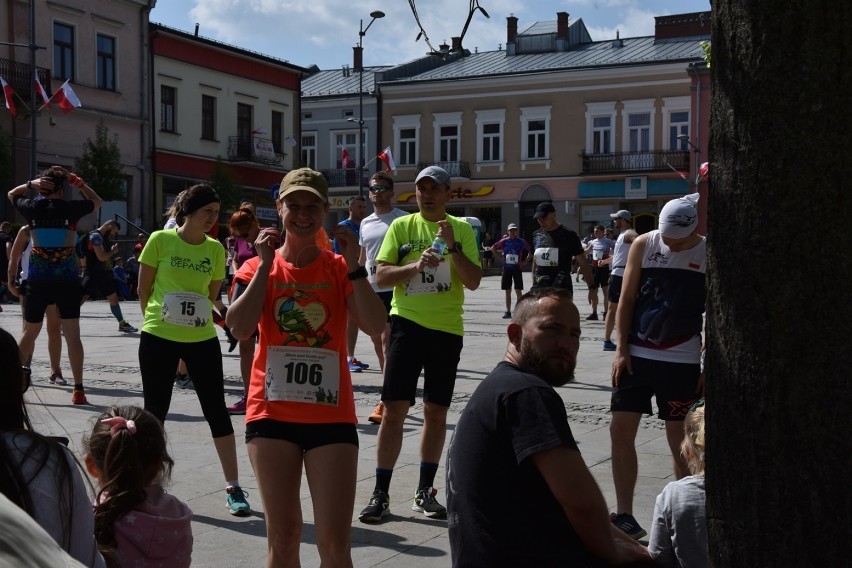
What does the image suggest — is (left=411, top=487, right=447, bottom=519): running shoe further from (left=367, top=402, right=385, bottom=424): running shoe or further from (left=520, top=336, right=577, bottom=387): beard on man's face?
(left=520, top=336, right=577, bottom=387): beard on man's face

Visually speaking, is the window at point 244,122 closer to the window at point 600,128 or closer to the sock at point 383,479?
the window at point 600,128

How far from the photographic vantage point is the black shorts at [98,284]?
16172 millimetres

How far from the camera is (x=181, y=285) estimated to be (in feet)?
21.3

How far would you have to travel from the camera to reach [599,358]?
13.9 m

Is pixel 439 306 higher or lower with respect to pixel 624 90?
lower

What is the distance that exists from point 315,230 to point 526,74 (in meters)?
50.7

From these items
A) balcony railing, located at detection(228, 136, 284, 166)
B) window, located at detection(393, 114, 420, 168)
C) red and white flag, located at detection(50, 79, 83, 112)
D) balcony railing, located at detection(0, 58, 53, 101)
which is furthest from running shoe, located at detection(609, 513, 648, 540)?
window, located at detection(393, 114, 420, 168)

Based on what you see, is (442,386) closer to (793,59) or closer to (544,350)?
(544,350)

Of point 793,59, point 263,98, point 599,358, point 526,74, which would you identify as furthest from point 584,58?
point 793,59

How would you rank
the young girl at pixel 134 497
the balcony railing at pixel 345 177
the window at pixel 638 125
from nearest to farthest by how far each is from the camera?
the young girl at pixel 134 497, the window at pixel 638 125, the balcony railing at pixel 345 177

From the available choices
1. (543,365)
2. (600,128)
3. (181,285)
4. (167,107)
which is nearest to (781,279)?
(543,365)

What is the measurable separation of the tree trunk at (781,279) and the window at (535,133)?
171 feet

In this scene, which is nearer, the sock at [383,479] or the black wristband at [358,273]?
the black wristband at [358,273]

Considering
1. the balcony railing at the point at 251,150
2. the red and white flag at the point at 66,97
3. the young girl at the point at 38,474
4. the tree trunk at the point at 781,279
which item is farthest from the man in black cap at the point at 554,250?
the balcony railing at the point at 251,150
